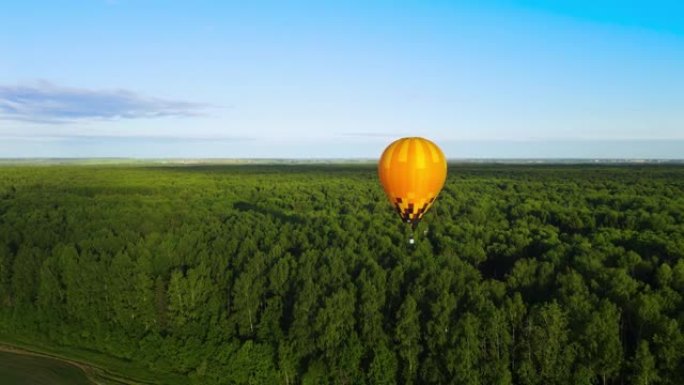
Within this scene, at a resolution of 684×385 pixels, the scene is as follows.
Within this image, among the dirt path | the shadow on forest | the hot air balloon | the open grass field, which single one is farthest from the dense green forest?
the hot air balloon

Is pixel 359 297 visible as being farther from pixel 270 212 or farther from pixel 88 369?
pixel 270 212

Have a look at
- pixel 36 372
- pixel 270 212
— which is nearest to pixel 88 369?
pixel 36 372

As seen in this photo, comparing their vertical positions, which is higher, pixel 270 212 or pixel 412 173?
pixel 412 173

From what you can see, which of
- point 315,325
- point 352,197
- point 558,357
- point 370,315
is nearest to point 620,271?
point 558,357

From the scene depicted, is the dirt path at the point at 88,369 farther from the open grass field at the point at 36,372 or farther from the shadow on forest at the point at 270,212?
the shadow on forest at the point at 270,212

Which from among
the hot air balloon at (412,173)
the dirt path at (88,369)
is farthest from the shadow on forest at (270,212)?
the hot air balloon at (412,173)

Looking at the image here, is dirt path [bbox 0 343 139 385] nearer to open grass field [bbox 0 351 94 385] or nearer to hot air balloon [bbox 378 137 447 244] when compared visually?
open grass field [bbox 0 351 94 385]
